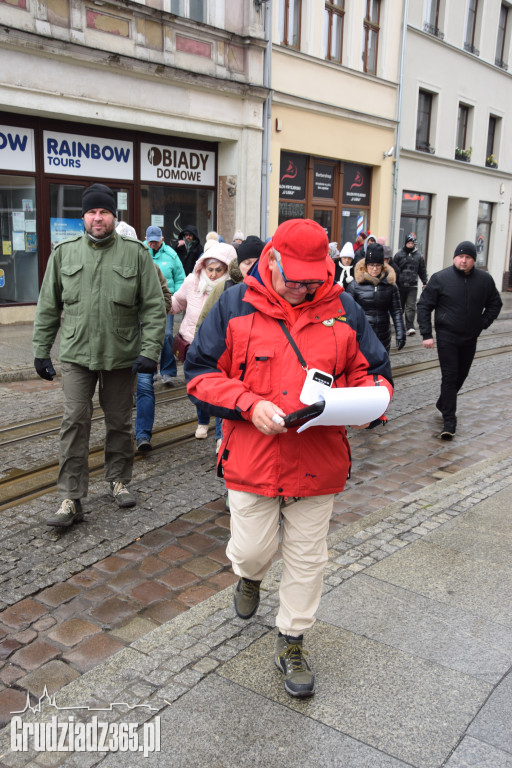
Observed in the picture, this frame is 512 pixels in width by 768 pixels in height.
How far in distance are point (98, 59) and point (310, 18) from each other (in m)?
6.59

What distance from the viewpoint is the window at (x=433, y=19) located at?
21234 millimetres

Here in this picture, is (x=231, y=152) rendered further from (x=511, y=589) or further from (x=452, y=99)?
(x=511, y=589)

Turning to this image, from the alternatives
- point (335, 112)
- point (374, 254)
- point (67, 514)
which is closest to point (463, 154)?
point (335, 112)

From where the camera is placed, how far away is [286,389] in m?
2.89

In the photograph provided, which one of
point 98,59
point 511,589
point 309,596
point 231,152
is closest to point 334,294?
point 309,596

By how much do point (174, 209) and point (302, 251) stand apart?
43.2ft

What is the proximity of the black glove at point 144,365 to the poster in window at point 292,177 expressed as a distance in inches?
520

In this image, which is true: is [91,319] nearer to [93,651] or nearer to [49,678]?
[93,651]

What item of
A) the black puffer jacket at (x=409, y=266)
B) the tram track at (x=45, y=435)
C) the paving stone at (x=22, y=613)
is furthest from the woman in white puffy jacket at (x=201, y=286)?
the black puffer jacket at (x=409, y=266)

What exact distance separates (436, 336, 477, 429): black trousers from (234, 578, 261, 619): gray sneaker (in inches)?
173

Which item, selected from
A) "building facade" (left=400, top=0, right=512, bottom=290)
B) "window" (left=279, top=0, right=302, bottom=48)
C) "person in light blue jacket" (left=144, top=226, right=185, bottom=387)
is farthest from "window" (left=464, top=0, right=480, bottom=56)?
"person in light blue jacket" (left=144, top=226, right=185, bottom=387)

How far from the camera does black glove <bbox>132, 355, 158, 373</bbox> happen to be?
188 inches

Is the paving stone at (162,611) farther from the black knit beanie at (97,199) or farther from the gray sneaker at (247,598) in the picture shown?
the black knit beanie at (97,199)

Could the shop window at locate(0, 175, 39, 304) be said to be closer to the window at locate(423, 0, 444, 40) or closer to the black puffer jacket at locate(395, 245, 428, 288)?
the black puffer jacket at locate(395, 245, 428, 288)
